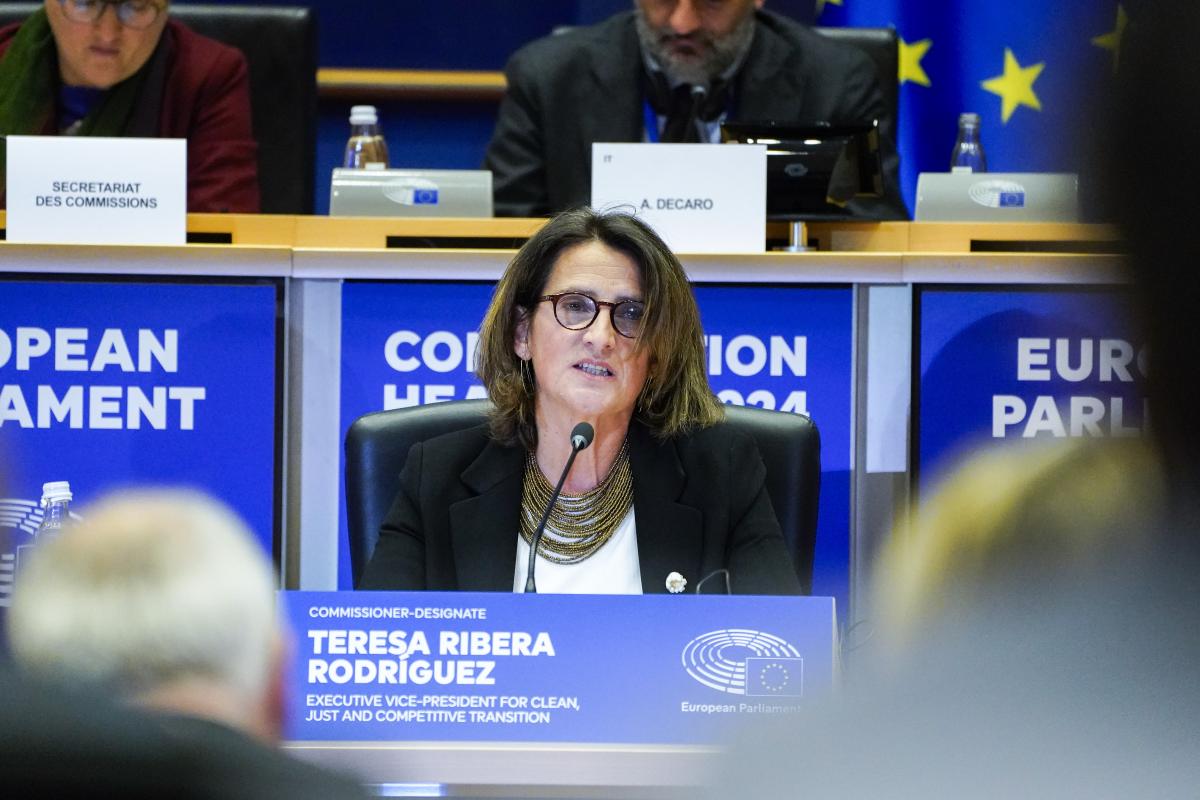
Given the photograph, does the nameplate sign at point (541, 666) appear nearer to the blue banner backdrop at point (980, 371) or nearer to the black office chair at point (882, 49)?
the blue banner backdrop at point (980, 371)

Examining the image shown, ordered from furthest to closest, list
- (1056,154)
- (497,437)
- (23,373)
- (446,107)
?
1. (446,107)
2. (23,373)
3. (497,437)
4. (1056,154)

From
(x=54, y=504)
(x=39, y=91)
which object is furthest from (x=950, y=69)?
(x=54, y=504)

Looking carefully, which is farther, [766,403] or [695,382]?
[766,403]

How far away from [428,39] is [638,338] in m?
4.08

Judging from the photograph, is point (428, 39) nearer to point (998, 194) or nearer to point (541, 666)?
point (998, 194)

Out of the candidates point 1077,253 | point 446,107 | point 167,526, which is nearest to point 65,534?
point 167,526

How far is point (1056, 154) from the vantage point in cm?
45

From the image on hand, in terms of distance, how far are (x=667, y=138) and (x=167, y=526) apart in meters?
3.81

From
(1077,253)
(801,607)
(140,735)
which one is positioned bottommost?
(801,607)

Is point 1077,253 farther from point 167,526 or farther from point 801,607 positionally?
point 801,607

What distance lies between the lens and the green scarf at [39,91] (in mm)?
4168

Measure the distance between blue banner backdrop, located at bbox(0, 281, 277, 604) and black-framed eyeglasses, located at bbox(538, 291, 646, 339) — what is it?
0.85m

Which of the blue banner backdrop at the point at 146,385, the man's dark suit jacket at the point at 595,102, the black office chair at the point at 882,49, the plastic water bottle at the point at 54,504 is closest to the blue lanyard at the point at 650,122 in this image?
the man's dark suit jacket at the point at 595,102

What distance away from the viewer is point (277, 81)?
4695 millimetres
